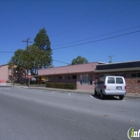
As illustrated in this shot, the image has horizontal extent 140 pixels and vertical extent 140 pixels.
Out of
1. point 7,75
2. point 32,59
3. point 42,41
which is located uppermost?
point 42,41

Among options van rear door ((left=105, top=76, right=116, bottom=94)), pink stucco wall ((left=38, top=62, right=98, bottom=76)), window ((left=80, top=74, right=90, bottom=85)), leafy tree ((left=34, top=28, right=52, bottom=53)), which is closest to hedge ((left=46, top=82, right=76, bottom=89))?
window ((left=80, top=74, right=90, bottom=85))

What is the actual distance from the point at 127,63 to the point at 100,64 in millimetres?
5282

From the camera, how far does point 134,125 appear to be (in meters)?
7.61

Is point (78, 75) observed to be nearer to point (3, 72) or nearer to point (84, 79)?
point (84, 79)

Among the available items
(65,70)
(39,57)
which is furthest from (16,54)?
(65,70)

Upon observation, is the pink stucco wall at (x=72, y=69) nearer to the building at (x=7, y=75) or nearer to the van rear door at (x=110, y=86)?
the van rear door at (x=110, y=86)

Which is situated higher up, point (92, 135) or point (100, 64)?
point (100, 64)

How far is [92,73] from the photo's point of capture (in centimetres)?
3212

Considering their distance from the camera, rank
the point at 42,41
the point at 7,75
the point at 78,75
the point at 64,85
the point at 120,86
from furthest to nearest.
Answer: the point at 7,75
the point at 42,41
the point at 64,85
the point at 78,75
the point at 120,86

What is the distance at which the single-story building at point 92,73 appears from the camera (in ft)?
81.9

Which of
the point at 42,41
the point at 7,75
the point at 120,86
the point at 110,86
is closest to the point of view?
the point at 110,86

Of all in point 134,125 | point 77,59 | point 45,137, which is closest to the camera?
point 45,137

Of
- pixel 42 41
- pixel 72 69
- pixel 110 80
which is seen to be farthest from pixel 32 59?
pixel 110 80

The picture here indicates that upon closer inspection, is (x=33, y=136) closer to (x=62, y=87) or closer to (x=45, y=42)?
(x=62, y=87)
